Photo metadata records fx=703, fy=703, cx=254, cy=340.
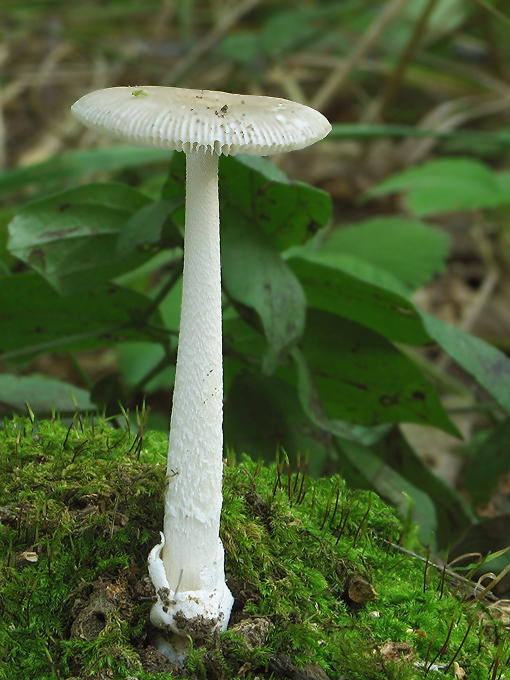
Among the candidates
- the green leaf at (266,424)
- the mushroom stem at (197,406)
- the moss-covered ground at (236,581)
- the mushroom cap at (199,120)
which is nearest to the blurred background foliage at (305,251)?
the green leaf at (266,424)

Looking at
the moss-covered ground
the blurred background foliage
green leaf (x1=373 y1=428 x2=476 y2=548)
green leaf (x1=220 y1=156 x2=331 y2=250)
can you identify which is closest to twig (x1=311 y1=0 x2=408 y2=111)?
the blurred background foliage

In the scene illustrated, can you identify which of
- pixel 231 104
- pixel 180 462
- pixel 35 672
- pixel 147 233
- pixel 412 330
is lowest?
pixel 35 672

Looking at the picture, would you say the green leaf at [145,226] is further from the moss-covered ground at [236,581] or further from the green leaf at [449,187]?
the green leaf at [449,187]

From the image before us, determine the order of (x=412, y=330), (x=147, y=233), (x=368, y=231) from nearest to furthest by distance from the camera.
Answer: (x=147, y=233), (x=412, y=330), (x=368, y=231)

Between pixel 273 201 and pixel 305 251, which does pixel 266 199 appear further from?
pixel 305 251

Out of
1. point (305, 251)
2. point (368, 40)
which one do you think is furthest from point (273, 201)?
point (368, 40)

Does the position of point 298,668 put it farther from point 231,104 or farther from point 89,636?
point 231,104

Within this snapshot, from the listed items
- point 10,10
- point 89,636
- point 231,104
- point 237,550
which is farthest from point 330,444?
point 10,10

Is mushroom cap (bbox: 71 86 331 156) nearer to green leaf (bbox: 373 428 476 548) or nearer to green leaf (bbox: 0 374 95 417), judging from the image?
A: green leaf (bbox: 0 374 95 417)
